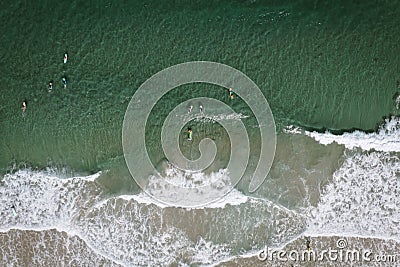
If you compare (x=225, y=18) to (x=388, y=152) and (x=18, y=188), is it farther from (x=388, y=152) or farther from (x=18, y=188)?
(x=18, y=188)

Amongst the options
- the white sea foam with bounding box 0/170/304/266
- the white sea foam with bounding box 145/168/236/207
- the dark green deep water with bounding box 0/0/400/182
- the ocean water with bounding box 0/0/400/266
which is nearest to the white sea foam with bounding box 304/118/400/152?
the ocean water with bounding box 0/0/400/266

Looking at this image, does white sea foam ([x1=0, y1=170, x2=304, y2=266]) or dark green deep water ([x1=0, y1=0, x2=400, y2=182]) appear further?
dark green deep water ([x1=0, y1=0, x2=400, y2=182])

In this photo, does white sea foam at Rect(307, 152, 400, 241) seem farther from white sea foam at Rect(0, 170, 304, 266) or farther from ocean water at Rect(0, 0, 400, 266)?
white sea foam at Rect(0, 170, 304, 266)

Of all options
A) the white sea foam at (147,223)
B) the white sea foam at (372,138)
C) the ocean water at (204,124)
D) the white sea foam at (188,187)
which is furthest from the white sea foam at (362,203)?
the white sea foam at (188,187)

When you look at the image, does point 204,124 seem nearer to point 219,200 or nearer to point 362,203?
point 219,200

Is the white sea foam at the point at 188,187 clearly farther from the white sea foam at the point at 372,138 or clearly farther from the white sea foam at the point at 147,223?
the white sea foam at the point at 372,138

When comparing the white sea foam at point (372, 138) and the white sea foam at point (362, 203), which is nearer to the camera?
the white sea foam at point (362, 203)

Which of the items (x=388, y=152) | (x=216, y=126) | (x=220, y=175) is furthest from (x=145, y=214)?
(x=388, y=152)
